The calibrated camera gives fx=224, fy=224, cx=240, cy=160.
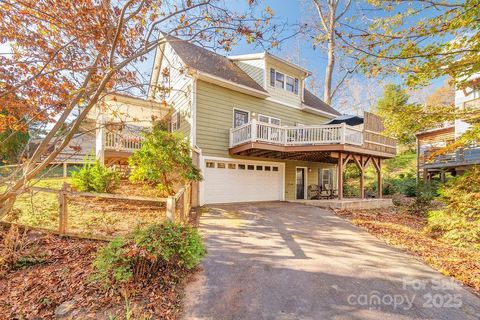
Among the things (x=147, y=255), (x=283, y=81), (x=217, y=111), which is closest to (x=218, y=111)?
(x=217, y=111)

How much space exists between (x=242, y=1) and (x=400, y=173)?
22.3 m

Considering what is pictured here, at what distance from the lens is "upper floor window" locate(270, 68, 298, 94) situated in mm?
12461

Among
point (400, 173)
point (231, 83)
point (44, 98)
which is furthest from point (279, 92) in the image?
point (400, 173)

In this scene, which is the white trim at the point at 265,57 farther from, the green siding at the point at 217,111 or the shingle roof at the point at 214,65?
the green siding at the point at 217,111

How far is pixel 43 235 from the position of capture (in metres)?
4.94

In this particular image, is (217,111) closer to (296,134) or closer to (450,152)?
(296,134)

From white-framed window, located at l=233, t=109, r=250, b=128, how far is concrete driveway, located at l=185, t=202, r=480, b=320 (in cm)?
659

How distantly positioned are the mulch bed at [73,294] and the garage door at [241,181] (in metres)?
6.29

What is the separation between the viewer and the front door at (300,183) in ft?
45.3

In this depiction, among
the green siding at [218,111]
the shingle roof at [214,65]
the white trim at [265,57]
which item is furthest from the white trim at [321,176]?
the shingle roof at [214,65]

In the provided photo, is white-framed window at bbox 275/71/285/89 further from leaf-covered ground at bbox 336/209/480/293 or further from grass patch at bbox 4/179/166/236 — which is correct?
grass patch at bbox 4/179/166/236

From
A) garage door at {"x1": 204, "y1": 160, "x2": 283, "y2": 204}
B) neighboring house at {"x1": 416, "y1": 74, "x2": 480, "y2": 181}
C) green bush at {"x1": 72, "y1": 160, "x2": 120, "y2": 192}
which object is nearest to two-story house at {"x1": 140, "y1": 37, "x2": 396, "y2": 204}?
garage door at {"x1": 204, "y1": 160, "x2": 283, "y2": 204}

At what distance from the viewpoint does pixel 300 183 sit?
13.9 metres

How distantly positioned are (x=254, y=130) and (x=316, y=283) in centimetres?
672
